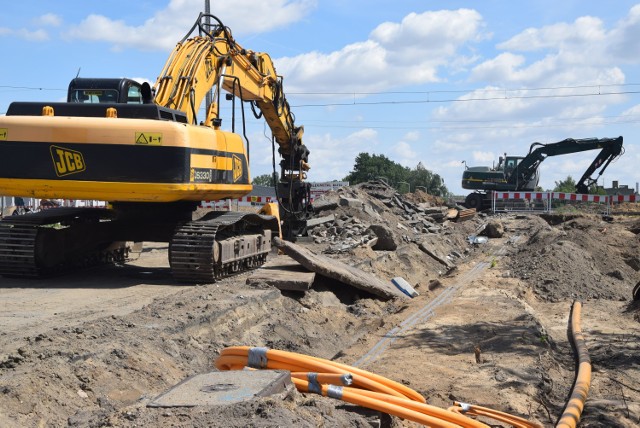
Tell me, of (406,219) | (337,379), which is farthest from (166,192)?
(406,219)

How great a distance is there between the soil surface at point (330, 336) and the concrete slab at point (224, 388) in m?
0.09

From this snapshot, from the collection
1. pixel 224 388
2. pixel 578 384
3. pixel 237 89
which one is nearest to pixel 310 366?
pixel 224 388

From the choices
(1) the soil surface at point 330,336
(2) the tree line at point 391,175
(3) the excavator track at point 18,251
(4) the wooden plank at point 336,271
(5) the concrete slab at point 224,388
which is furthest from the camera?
(2) the tree line at point 391,175

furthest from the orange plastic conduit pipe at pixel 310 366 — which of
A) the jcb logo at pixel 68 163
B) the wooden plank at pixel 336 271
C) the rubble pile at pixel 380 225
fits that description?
the rubble pile at pixel 380 225

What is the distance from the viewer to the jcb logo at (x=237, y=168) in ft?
Answer: 39.0

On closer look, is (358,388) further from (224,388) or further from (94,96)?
(94,96)

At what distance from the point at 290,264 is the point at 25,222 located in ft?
13.5

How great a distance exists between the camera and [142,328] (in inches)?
277

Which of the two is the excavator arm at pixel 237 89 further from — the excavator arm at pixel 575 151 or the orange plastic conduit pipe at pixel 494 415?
the excavator arm at pixel 575 151

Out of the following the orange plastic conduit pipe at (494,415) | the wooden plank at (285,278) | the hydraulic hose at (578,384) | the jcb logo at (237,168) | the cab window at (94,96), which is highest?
the cab window at (94,96)

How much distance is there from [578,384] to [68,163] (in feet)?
23.0

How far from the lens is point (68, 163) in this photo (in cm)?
1000

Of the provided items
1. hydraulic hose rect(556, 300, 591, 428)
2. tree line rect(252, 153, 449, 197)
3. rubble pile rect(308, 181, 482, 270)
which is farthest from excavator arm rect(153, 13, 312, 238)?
tree line rect(252, 153, 449, 197)

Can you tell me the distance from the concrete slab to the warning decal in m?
5.86
